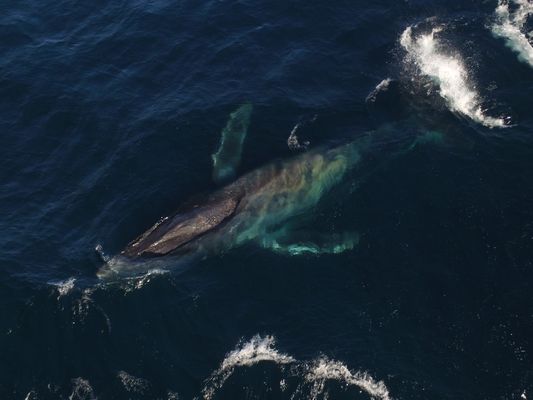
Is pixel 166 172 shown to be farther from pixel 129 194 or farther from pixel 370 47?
pixel 370 47

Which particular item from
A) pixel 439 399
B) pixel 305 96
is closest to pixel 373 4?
pixel 305 96

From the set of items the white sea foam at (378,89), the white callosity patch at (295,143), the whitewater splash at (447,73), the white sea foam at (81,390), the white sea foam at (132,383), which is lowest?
the white sea foam at (81,390)

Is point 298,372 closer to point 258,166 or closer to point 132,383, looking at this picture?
point 132,383

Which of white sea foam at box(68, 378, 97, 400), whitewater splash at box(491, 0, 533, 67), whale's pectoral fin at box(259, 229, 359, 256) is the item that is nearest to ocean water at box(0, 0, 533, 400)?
white sea foam at box(68, 378, 97, 400)

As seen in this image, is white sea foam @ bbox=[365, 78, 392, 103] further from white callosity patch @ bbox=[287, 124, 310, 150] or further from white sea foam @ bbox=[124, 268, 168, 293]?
white sea foam @ bbox=[124, 268, 168, 293]

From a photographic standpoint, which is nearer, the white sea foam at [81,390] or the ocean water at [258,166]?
the white sea foam at [81,390]

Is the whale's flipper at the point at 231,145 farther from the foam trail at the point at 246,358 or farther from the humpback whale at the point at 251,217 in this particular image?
the foam trail at the point at 246,358

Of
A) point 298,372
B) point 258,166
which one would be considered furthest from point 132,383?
point 258,166

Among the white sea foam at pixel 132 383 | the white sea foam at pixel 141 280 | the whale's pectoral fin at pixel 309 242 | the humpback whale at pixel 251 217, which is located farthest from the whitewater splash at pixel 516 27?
the white sea foam at pixel 132 383
